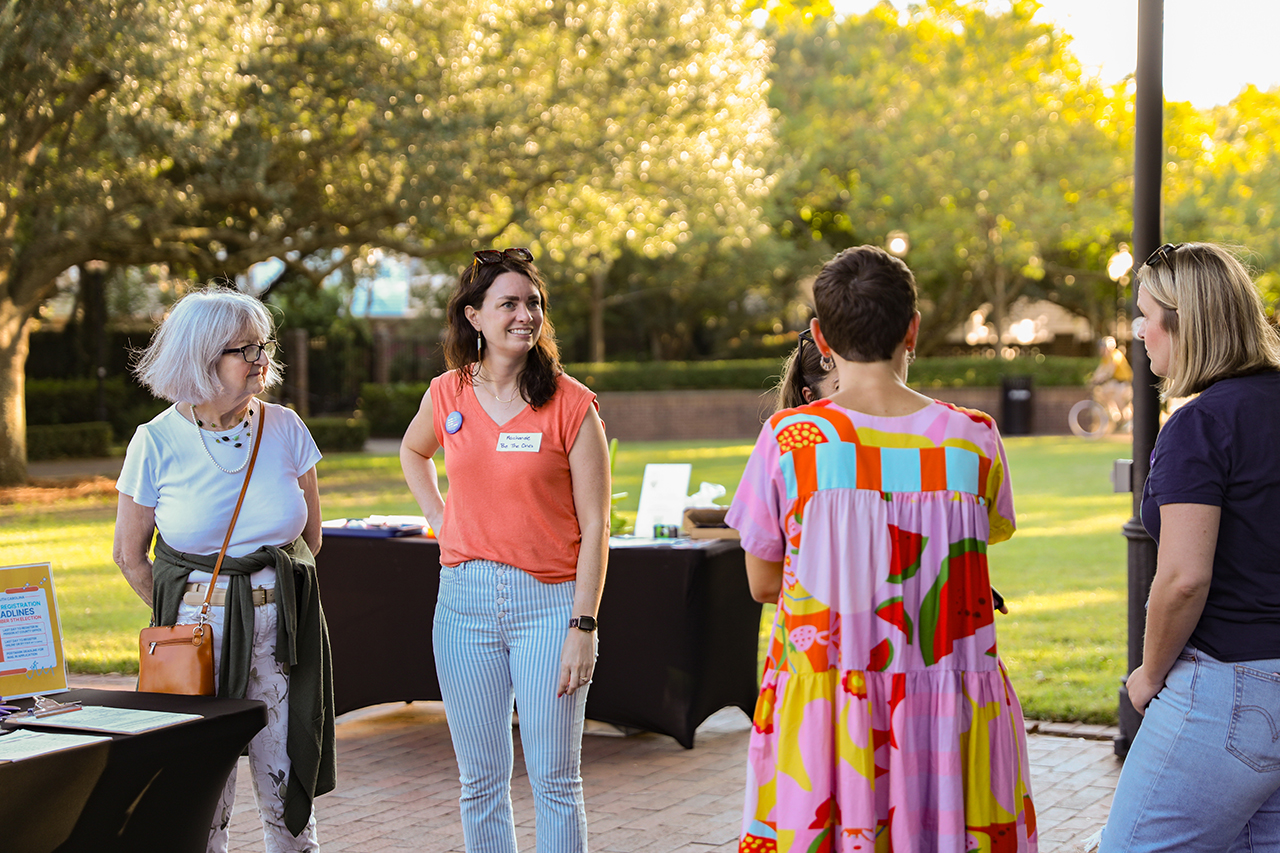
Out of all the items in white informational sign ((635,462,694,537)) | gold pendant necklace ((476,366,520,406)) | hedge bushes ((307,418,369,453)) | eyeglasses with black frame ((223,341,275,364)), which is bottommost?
hedge bushes ((307,418,369,453))

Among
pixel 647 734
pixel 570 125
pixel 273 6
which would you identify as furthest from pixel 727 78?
pixel 647 734

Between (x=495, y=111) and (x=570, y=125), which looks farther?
(x=570, y=125)

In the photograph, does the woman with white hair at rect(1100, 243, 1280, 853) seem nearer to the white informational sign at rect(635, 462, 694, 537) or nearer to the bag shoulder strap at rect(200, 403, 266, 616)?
the bag shoulder strap at rect(200, 403, 266, 616)

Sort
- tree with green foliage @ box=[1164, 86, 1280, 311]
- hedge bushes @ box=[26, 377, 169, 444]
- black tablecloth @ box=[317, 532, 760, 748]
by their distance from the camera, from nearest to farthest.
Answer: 1. black tablecloth @ box=[317, 532, 760, 748]
2. hedge bushes @ box=[26, 377, 169, 444]
3. tree with green foliage @ box=[1164, 86, 1280, 311]

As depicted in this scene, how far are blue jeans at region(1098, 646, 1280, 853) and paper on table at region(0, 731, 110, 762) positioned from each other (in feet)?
6.87

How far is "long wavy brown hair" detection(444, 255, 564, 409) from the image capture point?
3260 millimetres

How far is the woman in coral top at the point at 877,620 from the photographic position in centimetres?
228

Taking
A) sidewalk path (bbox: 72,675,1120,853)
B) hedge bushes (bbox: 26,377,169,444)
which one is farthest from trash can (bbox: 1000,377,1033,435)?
sidewalk path (bbox: 72,675,1120,853)

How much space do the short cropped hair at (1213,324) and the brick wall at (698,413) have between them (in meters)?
25.8

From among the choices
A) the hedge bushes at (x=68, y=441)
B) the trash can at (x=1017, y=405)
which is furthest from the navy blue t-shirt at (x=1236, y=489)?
the trash can at (x=1017, y=405)

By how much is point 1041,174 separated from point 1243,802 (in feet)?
104

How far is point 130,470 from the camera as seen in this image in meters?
3.20

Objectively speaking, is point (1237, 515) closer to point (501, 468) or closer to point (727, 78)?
point (501, 468)

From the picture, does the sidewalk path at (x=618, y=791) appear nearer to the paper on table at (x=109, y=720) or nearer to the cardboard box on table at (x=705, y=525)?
the cardboard box on table at (x=705, y=525)
